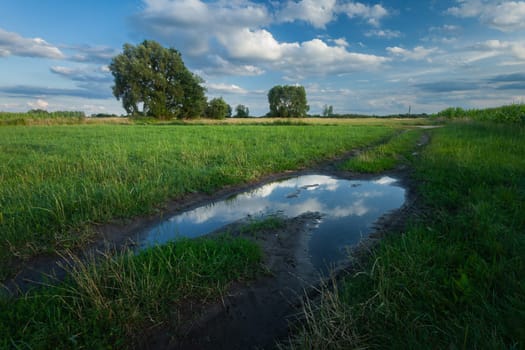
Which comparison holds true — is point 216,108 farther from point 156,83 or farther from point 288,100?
point 288,100

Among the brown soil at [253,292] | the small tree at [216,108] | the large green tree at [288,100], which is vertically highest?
the large green tree at [288,100]

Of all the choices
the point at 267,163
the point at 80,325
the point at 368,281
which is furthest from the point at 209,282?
the point at 267,163

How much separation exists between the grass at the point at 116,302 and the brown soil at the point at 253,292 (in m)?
0.16

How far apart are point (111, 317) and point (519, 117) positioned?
903 inches

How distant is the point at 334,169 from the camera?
1026cm

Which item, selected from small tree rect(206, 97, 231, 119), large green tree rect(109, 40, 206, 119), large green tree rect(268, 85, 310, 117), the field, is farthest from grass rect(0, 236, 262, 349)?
large green tree rect(268, 85, 310, 117)

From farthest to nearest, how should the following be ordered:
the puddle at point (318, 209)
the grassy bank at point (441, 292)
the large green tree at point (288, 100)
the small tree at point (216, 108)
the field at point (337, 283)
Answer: the large green tree at point (288, 100)
the small tree at point (216, 108)
the puddle at point (318, 209)
the field at point (337, 283)
the grassy bank at point (441, 292)

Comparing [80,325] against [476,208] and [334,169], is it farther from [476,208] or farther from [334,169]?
[334,169]

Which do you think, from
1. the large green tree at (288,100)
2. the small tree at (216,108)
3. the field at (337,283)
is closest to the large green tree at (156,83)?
the small tree at (216,108)

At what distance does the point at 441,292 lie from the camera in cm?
255

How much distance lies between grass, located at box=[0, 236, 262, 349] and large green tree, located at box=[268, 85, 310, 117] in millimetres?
82532

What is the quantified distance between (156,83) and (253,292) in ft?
179

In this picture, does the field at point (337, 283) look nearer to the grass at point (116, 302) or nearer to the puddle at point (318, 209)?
the grass at point (116, 302)

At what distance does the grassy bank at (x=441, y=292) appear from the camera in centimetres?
201
